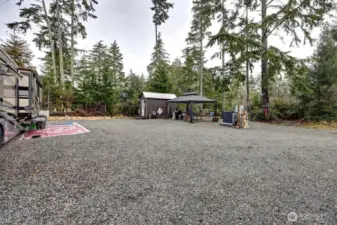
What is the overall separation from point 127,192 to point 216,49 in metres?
13.0

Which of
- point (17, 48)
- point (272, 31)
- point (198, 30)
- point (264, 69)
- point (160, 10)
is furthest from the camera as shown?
point (160, 10)

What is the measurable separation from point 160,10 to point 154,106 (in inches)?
433

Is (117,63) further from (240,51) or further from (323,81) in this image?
(323,81)

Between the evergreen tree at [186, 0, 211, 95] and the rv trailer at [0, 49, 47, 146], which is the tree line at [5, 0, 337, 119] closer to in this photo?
the evergreen tree at [186, 0, 211, 95]

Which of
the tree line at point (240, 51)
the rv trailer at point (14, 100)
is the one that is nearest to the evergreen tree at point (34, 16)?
the tree line at point (240, 51)

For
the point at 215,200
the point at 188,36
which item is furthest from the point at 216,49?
the point at 215,200

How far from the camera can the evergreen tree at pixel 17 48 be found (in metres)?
13.0

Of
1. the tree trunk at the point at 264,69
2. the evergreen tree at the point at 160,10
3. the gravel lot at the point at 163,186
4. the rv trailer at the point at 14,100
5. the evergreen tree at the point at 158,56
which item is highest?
the evergreen tree at the point at 160,10

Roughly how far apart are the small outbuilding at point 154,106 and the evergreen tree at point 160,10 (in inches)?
360

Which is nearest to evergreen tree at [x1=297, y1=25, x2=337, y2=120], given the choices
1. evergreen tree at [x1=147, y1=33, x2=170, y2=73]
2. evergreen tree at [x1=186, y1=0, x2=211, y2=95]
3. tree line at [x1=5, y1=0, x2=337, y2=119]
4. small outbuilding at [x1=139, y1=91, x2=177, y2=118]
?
tree line at [x1=5, y1=0, x2=337, y2=119]

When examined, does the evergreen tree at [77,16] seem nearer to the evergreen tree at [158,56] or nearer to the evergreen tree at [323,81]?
the evergreen tree at [158,56]

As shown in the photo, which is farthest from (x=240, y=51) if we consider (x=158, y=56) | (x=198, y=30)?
(x=158, y=56)

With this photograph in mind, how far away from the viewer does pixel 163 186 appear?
2.22 m

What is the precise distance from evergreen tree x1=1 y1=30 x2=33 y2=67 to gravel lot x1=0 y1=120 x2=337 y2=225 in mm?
13451
